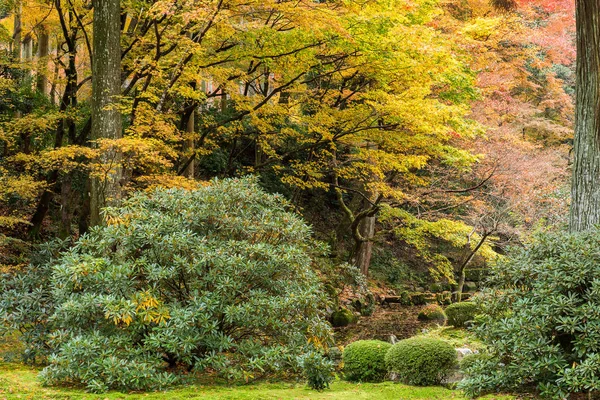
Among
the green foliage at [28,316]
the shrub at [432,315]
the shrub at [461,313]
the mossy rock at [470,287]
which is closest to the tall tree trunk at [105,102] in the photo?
the green foliage at [28,316]

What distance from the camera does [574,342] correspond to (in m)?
4.29

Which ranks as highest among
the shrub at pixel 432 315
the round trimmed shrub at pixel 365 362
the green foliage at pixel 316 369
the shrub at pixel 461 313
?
the green foliage at pixel 316 369

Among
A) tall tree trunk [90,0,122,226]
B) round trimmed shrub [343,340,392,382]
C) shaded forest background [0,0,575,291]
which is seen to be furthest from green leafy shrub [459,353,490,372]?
tall tree trunk [90,0,122,226]

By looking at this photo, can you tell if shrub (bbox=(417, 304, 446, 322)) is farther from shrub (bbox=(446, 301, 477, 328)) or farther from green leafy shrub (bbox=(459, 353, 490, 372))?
green leafy shrub (bbox=(459, 353, 490, 372))

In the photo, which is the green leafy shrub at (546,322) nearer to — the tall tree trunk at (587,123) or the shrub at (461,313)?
the tall tree trunk at (587,123)

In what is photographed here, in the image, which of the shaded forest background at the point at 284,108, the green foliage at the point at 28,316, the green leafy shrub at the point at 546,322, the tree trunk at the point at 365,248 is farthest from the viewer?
the tree trunk at the point at 365,248

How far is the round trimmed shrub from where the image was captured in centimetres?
666

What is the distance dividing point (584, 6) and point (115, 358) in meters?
6.60

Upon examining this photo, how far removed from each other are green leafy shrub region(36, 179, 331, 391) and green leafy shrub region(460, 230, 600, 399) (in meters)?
1.93

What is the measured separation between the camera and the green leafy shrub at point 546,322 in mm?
4230

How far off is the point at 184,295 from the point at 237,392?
1213 mm

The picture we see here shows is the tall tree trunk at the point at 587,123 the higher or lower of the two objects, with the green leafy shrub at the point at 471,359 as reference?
higher

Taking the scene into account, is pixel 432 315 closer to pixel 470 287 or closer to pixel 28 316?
pixel 470 287

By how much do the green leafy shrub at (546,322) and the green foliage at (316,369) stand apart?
1.34 meters
